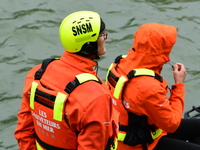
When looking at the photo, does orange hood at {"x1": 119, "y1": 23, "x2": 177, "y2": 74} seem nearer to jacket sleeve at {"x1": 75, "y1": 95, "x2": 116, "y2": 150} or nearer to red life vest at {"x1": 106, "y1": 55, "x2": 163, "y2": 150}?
red life vest at {"x1": 106, "y1": 55, "x2": 163, "y2": 150}

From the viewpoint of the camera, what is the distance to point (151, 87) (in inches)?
124

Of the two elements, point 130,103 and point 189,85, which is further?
point 189,85

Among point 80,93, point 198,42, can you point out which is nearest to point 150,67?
point 80,93

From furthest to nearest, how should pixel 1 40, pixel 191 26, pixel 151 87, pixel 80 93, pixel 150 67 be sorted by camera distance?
pixel 191 26 < pixel 1 40 < pixel 150 67 < pixel 151 87 < pixel 80 93

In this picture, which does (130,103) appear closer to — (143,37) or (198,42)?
(143,37)

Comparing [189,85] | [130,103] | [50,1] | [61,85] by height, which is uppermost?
[61,85]

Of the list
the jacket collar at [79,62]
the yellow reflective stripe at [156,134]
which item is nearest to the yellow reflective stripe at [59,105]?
the jacket collar at [79,62]

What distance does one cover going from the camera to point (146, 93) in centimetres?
315

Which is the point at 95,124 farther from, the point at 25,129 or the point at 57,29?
the point at 57,29

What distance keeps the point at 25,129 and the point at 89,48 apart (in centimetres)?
83

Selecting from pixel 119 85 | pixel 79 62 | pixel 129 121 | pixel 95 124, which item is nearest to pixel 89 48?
pixel 79 62

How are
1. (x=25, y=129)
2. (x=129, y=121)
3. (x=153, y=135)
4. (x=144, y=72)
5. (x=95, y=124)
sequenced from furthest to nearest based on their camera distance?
(x=153, y=135), (x=129, y=121), (x=144, y=72), (x=25, y=129), (x=95, y=124)

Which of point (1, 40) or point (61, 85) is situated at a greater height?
point (61, 85)

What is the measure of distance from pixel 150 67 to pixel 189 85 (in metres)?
3.36
